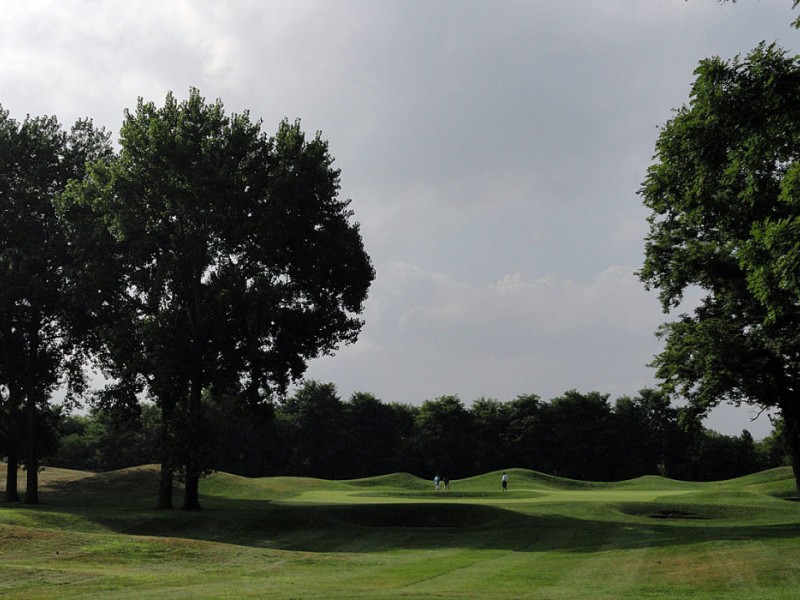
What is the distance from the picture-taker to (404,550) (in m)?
29.2

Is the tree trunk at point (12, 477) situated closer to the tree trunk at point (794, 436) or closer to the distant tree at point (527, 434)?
the tree trunk at point (794, 436)

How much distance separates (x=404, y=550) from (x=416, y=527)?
9598mm

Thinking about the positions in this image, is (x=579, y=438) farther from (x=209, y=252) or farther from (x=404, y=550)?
(x=404, y=550)

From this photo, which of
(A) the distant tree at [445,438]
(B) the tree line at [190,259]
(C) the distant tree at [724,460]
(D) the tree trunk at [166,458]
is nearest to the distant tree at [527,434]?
(A) the distant tree at [445,438]

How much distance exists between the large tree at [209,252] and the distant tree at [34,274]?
5.45 metres

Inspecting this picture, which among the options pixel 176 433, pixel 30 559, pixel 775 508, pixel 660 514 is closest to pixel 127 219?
pixel 176 433

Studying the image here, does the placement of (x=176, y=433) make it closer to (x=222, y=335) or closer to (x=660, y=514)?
(x=222, y=335)

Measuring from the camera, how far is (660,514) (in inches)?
1822

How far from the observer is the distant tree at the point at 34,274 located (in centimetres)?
4809

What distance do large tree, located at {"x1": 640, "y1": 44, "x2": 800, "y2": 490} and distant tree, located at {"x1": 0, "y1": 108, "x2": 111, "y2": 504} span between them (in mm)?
35857

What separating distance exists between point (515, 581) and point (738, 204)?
1722 cm

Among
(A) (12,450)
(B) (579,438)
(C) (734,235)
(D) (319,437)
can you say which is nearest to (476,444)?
(B) (579,438)

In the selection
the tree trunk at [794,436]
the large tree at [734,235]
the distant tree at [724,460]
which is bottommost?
the distant tree at [724,460]

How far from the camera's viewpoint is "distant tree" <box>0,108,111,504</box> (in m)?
48.1
